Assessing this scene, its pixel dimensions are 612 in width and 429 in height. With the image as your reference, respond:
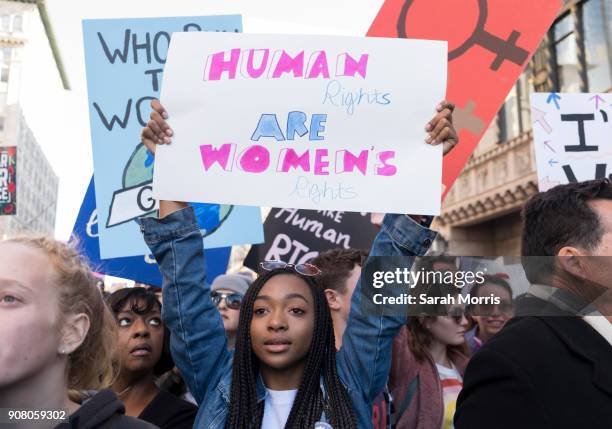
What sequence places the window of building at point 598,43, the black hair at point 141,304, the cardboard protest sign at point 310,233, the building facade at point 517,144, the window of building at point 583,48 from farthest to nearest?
the building facade at point 517,144, the window of building at point 583,48, the window of building at point 598,43, the cardboard protest sign at point 310,233, the black hair at point 141,304

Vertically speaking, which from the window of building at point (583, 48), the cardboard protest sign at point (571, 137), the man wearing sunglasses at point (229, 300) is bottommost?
the man wearing sunglasses at point (229, 300)

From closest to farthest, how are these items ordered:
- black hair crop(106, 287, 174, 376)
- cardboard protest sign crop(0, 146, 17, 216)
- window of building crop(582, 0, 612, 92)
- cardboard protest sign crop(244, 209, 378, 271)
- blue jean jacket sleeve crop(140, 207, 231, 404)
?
blue jean jacket sleeve crop(140, 207, 231, 404)
black hair crop(106, 287, 174, 376)
cardboard protest sign crop(244, 209, 378, 271)
cardboard protest sign crop(0, 146, 17, 216)
window of building crop(582, 0, 612, 92)

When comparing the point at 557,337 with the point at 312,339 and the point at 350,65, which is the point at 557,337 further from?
the point at 350,65

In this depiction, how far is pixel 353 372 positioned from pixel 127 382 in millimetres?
1226

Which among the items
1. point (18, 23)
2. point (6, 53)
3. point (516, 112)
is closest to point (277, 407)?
point (516, 112)

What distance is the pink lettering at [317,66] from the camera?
228 centimetres

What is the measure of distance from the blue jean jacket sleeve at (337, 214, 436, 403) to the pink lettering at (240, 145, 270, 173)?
0.45m

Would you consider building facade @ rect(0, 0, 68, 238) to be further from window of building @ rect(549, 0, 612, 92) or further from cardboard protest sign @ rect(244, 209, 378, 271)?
cardboard protest sign @ rect(244, 209, 378, 271)

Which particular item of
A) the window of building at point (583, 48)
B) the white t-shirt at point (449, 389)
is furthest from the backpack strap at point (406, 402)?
the window of building at point (583, 48)

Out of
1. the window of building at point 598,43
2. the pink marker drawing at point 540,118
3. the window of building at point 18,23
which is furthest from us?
the window of building at point 18,23

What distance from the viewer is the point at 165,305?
211cm

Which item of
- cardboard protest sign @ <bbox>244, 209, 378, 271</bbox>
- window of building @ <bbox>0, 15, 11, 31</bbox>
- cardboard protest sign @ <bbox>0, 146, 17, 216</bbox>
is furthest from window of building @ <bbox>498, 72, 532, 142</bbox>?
window of building @ <bbox>0, 15, 11, 31</bbox>

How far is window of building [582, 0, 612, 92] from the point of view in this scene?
12422 millimetres

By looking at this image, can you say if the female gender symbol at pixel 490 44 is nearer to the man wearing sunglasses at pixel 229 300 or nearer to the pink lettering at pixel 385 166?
the pink lettering at pixel 385 166
